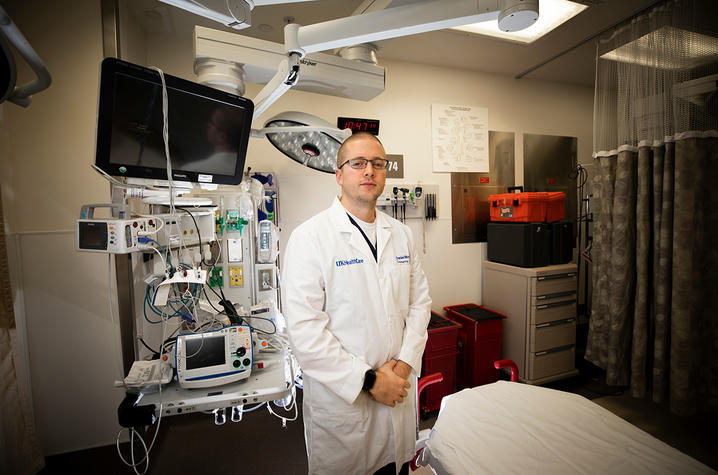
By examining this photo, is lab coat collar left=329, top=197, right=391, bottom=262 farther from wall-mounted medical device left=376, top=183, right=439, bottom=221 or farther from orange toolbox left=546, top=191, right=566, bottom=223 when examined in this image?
orange toolbox left=546, top=191, right=566, bottom=223

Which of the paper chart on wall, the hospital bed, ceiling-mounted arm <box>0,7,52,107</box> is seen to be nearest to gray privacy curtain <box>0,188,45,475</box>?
ceiling-mounted arm <box>0,7,52,107</box>

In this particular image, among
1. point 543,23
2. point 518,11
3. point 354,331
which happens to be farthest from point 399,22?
point 543,23

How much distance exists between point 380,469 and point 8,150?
8.71 ft

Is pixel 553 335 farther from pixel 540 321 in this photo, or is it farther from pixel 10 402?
pixel 10 402

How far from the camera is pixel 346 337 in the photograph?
4.01 feet

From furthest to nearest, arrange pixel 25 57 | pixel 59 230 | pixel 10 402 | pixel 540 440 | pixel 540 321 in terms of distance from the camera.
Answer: pixel 540 321 < pixel 59 230 < pixel 10 402 < pixel 540 440 < pixel 25 57

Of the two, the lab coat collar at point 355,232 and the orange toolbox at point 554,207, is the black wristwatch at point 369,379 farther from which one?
the orange toolbox at point 554,207

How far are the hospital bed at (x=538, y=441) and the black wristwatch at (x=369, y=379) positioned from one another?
462 mm

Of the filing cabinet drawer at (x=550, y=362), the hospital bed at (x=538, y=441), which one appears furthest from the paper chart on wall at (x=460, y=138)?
the hospital bed at (x=538, y=441)

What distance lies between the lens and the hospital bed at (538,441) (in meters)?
1.15

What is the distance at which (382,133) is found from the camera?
2865mm

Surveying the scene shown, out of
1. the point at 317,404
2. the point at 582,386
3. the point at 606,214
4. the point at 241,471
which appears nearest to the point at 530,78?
the point at 606,214

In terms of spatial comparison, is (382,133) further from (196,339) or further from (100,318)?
(100,318)

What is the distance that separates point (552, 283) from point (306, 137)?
2382 mm
